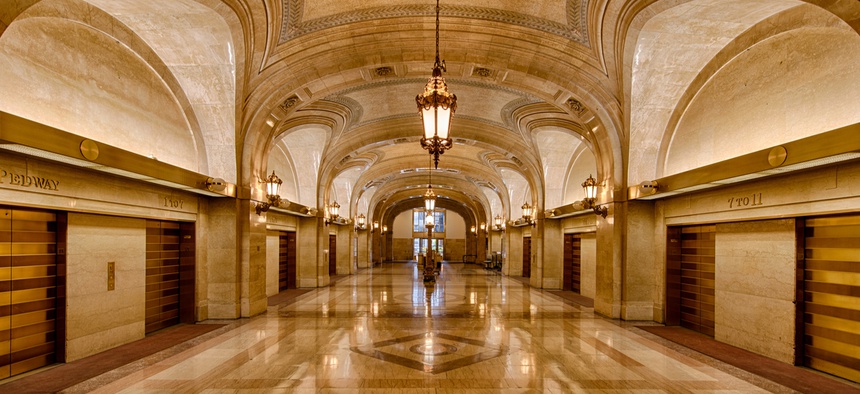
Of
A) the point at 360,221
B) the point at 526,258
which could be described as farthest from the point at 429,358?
the point at 360,221

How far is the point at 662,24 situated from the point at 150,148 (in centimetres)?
823

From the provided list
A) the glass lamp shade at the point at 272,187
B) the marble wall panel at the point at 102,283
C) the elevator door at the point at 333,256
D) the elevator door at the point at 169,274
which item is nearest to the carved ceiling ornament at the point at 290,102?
the glass lamp shade at the point at 272,187

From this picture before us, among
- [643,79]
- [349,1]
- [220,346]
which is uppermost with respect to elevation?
[349,1]

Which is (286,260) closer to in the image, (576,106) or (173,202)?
(173,202)

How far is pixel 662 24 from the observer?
260 inches

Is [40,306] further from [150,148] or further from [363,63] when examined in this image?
[363,63]

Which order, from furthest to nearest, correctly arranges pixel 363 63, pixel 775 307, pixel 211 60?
pixel 363 63 → pixel 211 60 → pixel 775 307

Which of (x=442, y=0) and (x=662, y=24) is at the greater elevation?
(x=442, y=0)

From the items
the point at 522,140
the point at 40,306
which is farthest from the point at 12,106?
the point at 522,140

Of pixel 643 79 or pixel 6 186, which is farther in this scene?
pixel 643 79

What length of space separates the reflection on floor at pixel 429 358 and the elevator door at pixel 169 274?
1102mm

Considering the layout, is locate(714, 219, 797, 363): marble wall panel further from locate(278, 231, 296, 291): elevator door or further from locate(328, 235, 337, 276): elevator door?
locate(328, 235, 337, 276): elevator door

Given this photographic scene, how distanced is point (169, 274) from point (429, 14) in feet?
21.3

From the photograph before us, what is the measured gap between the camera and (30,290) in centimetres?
513
